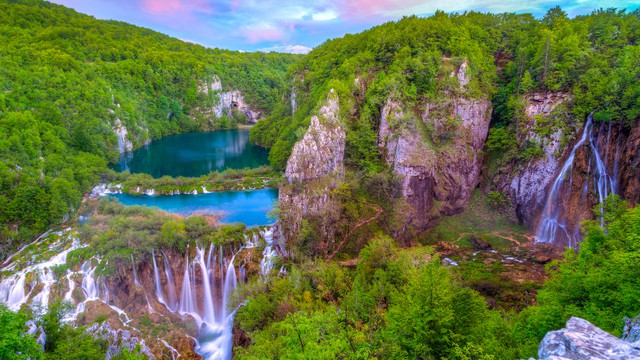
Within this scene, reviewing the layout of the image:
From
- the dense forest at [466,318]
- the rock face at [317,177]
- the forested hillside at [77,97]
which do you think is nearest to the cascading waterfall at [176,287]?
the rock face at [317,177]

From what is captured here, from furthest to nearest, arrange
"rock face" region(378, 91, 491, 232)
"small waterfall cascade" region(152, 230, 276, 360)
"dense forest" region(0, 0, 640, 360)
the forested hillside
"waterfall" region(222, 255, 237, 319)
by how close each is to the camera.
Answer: "rock face" region(378, 91, 491, 232) → the forested hillside → "waterfall" region(222, 255, 237, 319) → "small waterfall cascade" region(152, 230, 276, 360) → "dense forest" region(0, 0, 640, 360)

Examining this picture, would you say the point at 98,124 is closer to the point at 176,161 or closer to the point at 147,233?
the point at 176,161

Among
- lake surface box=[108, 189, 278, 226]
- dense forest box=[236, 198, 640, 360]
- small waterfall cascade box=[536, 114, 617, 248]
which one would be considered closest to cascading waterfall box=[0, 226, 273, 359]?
lake surface box=[108, 189, 278, 226]

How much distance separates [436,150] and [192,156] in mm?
51493

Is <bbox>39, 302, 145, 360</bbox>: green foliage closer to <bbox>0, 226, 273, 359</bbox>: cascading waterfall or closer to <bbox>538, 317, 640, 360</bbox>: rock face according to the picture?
<bbox>0, 226, 273, 359</bbox>: cascading waterfall

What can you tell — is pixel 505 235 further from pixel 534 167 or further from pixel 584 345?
pixel 584 345

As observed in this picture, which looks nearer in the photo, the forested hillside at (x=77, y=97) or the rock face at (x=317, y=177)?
the rock face at (x=317, y=177)

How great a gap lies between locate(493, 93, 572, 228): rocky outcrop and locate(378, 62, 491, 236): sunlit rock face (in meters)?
3.60

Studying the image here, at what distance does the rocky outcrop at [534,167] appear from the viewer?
32781 mm

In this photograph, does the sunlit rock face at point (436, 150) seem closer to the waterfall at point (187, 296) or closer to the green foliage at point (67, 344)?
the waterfall at point (187, 296)

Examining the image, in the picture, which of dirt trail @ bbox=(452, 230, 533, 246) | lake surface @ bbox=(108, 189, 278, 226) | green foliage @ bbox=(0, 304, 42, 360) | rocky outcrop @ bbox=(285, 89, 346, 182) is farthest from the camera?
lake surface @ bbox=(108, 189, 278, 226)

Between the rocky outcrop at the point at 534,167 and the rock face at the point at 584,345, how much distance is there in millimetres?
30461

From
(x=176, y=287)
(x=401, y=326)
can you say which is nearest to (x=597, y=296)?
(x=401, y=326)

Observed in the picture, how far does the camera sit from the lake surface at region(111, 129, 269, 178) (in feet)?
198
